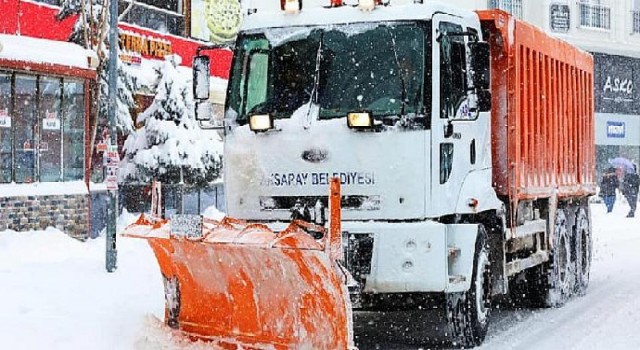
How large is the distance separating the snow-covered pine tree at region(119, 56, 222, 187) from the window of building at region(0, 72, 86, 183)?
1988 millimetres

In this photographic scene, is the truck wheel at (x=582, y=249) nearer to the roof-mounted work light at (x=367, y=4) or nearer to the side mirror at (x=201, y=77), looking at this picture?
the roof-mounted work light at (x=367, y=4)

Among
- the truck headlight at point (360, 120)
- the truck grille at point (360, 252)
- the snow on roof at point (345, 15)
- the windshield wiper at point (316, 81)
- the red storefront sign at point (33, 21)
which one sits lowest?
the truck grille at point (360, 252)

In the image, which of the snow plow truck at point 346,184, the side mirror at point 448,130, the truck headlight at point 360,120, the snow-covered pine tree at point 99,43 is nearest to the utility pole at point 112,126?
the snow-covered pine tree at point 99,43

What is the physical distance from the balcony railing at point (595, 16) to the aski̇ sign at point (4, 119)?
26643mm

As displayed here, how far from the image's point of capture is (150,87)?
20.8 metres

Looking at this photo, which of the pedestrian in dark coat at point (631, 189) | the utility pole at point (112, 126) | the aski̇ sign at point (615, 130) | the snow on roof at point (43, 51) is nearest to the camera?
the utility pole at point (112, 126)

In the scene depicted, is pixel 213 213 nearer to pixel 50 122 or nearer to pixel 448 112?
pixel 50 122

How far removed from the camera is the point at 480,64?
348 inches

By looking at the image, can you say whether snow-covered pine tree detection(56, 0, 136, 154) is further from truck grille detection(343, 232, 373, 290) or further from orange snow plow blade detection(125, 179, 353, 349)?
truck grille detection(343, 232, 373, 290)

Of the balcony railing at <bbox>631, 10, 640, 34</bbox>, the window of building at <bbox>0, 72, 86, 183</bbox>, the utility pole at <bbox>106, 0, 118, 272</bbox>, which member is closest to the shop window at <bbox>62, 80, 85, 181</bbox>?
the window of building at <bbox>0, 72, 86, 183</bbox>

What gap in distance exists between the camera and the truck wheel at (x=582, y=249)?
13.4 m

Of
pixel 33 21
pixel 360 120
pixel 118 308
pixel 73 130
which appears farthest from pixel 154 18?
pixel 360 120

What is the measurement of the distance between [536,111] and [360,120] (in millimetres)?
3201

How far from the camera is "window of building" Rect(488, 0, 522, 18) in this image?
37.8 metres
